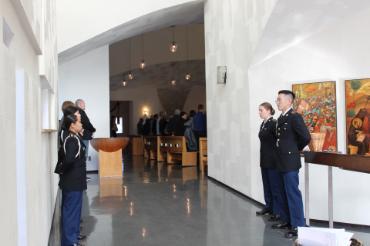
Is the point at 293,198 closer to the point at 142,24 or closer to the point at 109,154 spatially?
the point at 109,154

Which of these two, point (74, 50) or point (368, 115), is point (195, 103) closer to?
point (74, 50)

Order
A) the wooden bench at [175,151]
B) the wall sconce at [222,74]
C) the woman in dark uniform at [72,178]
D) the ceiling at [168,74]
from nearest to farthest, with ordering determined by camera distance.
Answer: the woman in dark uniform at [72,178]
the wall sconce at [222,74]
the wooden bench at [175,151]
the ceiling at [168,74]

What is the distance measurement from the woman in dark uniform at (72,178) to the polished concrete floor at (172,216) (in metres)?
0.41

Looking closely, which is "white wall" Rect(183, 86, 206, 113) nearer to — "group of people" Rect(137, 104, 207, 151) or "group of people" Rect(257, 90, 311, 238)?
"group of people" Rect(137, 104, 207, 151)

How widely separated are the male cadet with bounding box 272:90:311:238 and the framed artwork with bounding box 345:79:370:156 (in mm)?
1067

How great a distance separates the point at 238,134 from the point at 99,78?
4.88 metres

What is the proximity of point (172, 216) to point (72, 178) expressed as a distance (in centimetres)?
209

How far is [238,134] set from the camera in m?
7.50

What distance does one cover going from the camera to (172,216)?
5.89 m

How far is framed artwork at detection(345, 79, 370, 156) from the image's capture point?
18.0ft

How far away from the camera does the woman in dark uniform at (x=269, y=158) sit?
18.1 ft

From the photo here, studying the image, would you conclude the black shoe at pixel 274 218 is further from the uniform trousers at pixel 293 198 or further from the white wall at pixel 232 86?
the white wall at pixel 232 86

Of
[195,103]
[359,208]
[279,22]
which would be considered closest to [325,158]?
[359,208]

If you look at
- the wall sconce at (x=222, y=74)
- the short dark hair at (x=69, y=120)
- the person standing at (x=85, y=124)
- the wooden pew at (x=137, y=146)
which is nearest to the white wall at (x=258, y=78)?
the wall sconce at (x=222, y=74)
